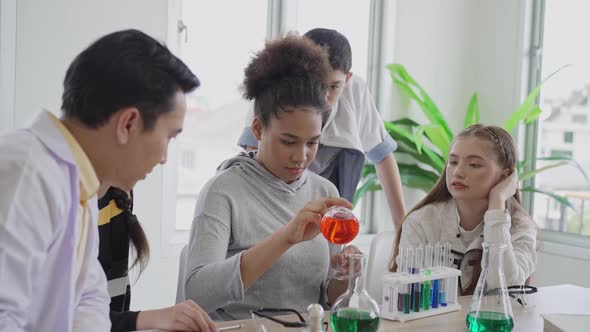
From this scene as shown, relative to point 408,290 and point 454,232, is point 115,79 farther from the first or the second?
point 454,232

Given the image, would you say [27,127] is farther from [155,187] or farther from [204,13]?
[204,13]

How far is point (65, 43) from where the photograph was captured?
9.30 ft

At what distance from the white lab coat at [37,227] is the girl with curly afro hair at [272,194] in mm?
618

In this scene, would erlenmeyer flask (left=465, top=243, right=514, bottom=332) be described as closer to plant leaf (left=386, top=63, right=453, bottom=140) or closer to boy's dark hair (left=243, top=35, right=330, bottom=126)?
boy's dark hair (left=243, top=35, right=330, bottom=126)

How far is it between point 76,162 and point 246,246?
0.77 metres

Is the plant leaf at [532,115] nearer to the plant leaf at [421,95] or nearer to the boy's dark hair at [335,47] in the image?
the plant leaf at [421,95]

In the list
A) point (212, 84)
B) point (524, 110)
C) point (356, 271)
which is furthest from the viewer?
point (524, 110)

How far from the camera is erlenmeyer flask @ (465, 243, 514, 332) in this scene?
4.64 feet

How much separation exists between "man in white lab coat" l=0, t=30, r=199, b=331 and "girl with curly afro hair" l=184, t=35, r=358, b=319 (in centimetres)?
45

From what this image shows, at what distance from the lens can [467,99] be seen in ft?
14.2

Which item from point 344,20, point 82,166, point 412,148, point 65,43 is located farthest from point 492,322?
point 344,20

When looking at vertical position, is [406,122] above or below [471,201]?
above

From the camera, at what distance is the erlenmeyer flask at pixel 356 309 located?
1315mm

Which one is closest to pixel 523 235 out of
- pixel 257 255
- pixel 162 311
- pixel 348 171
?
pixel 348 171
